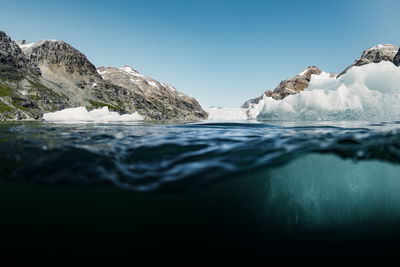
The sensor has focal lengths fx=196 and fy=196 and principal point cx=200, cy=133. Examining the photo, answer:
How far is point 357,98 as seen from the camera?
27.1 m

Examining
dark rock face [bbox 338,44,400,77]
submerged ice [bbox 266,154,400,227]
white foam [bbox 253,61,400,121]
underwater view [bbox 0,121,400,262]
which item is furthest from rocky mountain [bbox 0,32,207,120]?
dark rock face [bbox 338,44,400,77]

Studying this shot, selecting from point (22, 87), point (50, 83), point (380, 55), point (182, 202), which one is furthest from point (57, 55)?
point (380, 55)

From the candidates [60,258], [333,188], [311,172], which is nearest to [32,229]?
[60,258]

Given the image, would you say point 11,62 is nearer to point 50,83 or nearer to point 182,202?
point 50,83

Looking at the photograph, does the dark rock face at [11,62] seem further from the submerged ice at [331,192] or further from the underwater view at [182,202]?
the submerged ice at [331,192]

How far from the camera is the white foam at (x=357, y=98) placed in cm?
2384

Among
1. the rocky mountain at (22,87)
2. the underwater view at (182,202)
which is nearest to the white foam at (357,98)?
the underwater view at (182,202)

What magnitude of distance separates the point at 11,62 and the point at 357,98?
185521 millimetres

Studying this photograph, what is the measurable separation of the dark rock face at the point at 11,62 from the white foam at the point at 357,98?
165035 mm

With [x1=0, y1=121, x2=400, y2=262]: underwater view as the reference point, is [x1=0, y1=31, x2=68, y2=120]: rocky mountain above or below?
above

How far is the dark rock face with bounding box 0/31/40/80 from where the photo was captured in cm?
12502

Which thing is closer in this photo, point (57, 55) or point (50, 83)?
point (50, 83)

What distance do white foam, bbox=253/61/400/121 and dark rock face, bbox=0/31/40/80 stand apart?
165 metres

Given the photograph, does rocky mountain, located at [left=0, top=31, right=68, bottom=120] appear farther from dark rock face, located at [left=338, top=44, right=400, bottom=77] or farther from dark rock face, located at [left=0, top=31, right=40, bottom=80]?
dark rock face, located at [left=338, top=44, right=400, bottom=77]
